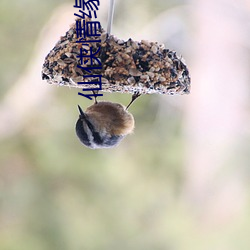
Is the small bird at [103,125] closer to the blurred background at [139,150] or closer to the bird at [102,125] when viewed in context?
the bird at [102,125]

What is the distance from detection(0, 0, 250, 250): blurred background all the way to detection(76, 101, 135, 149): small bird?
59.5 inches

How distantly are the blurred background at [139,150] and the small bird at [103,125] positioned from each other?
1511 mm

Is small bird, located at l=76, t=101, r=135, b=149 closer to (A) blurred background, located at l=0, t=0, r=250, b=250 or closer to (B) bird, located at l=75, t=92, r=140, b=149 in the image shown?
(B) bird, located at l=75, t=92, r=140, b=149

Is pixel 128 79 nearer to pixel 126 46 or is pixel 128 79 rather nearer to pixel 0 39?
pixel 126 46

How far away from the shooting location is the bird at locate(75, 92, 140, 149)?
108cm

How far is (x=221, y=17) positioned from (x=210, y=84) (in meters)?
0.37

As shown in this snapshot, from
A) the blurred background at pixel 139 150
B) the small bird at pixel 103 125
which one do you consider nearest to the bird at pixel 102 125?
the small bird at pixel 103 125

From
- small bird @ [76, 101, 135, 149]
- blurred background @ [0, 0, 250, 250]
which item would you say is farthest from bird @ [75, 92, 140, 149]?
blurred background @ [0, 0, 250, 250]

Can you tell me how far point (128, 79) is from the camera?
35.6 inches

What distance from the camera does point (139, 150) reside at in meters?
3.05

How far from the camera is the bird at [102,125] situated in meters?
1.08

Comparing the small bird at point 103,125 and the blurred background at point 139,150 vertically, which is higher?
the blurred background at point 139,150

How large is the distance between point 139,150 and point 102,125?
1.96 m

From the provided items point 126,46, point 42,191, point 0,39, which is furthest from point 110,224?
point 126,46
